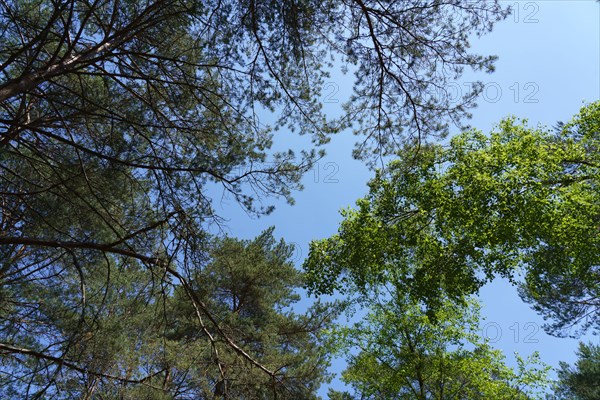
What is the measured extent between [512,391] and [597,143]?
8645mm

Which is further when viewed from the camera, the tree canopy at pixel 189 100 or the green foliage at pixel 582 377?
the green foliage at pixel 582 377

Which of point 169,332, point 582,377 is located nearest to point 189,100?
point 169,332

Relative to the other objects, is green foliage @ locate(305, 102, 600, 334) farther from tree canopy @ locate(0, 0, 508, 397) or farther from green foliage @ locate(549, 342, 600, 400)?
green foliage @ locate(549, 342, 600, 400)

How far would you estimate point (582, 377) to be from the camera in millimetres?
16094

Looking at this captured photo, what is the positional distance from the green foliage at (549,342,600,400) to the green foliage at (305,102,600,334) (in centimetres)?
903

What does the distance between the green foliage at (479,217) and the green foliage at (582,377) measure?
9032mm

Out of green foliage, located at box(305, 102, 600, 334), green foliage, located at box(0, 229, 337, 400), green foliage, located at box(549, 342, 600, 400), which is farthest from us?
green foliage, located at box(549, 342, 600, 400)

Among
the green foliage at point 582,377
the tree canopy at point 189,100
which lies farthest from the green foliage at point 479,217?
the green foliage at point 582,377

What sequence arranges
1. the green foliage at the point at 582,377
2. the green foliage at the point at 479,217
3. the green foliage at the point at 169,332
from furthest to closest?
1. the green foliage at the point at 582,377
2. the green foliage at the point at 479,217
3. the green foliage at the point at 169,332

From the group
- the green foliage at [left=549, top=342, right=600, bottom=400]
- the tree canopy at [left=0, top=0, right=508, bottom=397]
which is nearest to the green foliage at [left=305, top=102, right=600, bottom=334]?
the tree canopy at [left=0, top=0, right=508, bottom=397]

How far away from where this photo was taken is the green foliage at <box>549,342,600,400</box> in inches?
607

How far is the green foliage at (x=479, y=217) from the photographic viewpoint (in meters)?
8.02

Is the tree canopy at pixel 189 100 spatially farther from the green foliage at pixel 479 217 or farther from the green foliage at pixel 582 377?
the green foliage at pixel 582 377

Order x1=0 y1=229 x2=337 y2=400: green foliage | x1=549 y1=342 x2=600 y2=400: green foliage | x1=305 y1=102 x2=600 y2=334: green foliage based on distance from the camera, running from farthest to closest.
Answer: x1=549 y1=342 x2=600 y2=400: green foliage
x1=305 y1=102 x2=600 y2=334: green foliage
x1=0 y1=229 x2=337 y2=400: green foliage
